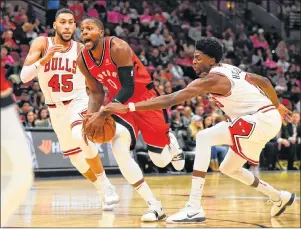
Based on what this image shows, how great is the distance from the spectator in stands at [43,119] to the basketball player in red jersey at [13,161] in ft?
34.2

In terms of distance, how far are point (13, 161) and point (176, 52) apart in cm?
1680

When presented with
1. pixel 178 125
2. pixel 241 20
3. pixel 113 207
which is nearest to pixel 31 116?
pixel 178 125

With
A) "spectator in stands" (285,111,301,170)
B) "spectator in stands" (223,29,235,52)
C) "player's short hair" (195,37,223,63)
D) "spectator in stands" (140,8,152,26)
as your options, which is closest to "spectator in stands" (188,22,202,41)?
"spectator in stands" (223,29,235,52)

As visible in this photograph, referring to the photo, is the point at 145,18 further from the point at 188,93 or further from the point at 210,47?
the point at 188,93

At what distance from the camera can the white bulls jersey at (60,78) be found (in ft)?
26.0

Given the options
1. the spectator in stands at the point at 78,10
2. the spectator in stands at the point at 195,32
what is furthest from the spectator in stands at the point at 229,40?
the spectator in stands at the point at 78,10

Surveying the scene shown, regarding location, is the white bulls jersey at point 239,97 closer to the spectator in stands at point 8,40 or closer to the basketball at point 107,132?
the basketball at point 107,132

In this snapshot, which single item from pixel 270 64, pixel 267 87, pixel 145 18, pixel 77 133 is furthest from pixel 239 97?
pixel 270 64

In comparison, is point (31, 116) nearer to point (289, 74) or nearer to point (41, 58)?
point (41, 58)

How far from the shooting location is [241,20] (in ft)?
81.4

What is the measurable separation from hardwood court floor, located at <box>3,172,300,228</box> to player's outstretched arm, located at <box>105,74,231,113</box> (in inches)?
44.1

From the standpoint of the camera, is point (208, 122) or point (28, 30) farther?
point (28, 30)

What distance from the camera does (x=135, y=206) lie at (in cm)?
820

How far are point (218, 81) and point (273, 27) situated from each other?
19061mm
